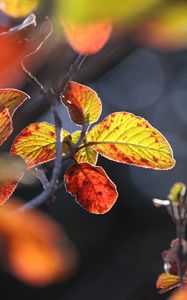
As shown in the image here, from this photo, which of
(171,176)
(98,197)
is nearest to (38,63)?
(98,197)

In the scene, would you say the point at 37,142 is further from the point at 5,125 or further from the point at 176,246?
the point at 176,246

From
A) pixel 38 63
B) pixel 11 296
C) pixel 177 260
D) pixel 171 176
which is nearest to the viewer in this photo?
pixel 38 63

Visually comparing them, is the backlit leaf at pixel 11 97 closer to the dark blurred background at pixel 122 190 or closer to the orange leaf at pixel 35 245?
the dark blurred background at pixel 122 190

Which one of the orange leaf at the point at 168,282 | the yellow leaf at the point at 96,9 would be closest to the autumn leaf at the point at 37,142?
the orange leaf at the point at 168,282

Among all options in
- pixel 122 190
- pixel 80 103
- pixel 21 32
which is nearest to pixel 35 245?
pixel 21 32

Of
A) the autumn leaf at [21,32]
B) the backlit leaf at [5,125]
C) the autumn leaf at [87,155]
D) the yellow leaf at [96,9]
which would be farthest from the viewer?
the autumn leaf at [87,155]

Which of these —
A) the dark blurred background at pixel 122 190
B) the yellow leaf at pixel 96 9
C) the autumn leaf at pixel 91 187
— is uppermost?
the yellow leaf at pixel 96 9

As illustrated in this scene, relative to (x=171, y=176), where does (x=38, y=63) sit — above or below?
above

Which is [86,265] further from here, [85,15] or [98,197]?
[85,15]
